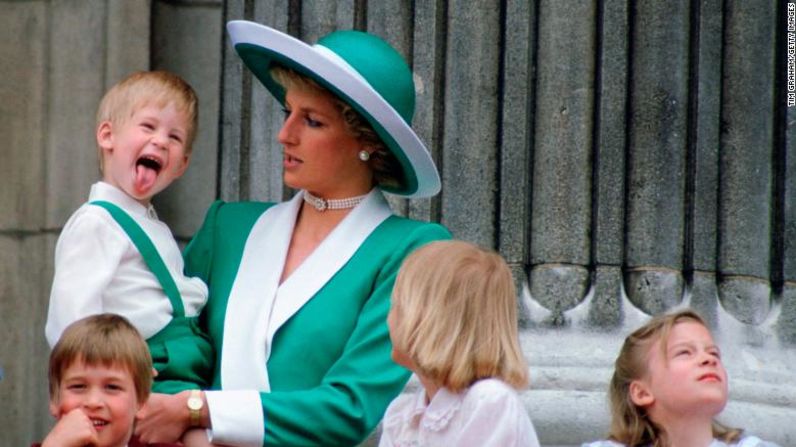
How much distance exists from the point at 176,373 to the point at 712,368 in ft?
3.94

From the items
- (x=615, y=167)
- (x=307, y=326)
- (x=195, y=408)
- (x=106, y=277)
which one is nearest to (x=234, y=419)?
(x=195, y=408)

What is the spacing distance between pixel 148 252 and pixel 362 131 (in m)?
0.56

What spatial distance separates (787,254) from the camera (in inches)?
265

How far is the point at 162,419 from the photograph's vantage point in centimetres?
553

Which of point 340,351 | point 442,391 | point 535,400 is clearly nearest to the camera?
point 442,391

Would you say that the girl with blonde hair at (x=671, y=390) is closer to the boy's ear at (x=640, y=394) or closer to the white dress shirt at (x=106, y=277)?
the boy's ear at (x=640, y=394)

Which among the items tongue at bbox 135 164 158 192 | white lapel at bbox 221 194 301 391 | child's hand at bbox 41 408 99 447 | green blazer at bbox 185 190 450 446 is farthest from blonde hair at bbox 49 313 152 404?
tongue at bbox 135 164 158 192

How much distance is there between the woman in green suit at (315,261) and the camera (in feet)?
18.3

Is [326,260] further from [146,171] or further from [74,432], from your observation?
[74,432]

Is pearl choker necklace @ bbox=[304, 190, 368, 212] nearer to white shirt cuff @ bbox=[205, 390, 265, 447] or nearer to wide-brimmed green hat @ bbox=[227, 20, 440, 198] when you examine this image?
wide-brimmed green hat @ bbox=[227, 20, 440, 198]

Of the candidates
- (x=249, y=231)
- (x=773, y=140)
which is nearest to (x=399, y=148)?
(x=249, y=231)

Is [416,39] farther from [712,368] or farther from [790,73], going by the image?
[712,368]

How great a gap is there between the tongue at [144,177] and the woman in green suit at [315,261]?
0.88 feet

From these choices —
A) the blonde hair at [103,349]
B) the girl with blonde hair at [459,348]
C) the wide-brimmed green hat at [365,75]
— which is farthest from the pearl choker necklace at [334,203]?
the blonde hair at [103,349]
